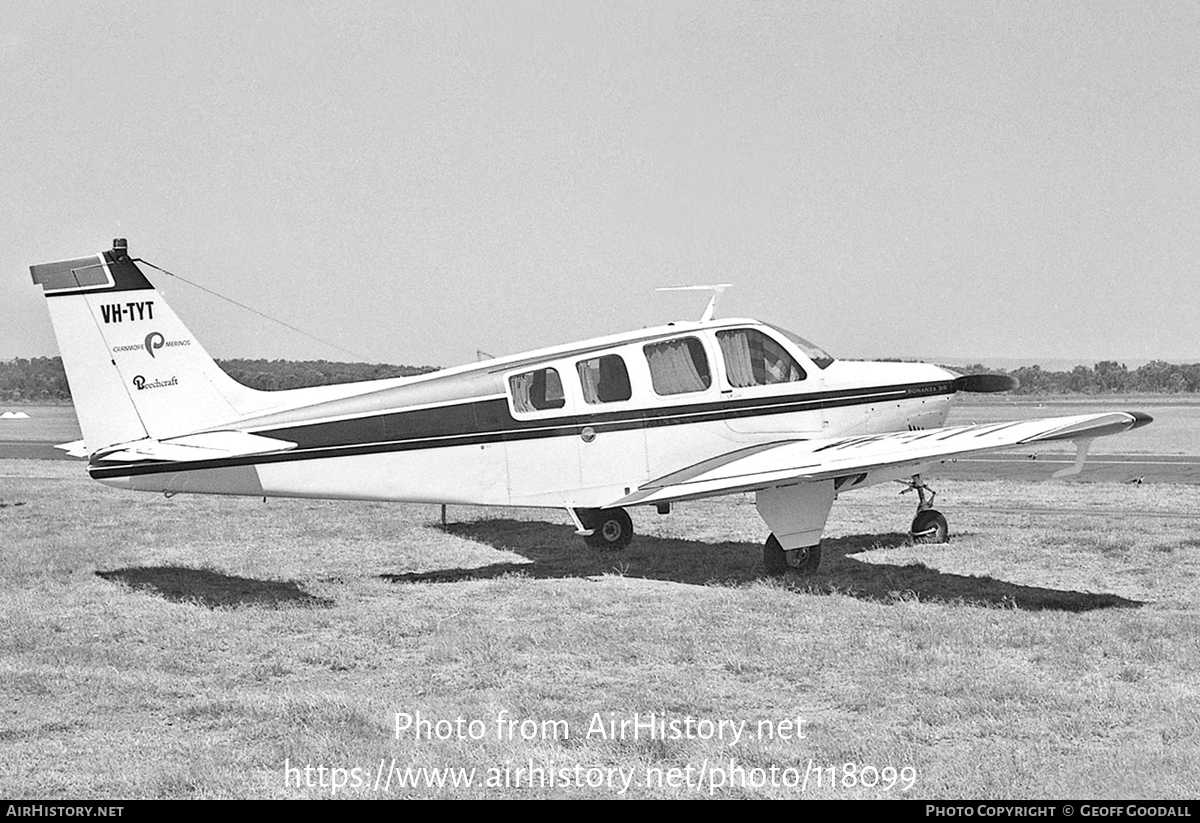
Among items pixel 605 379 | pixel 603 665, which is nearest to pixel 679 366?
pixel 605 379

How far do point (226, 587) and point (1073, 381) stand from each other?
105179 millimetres

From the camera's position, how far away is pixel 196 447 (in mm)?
10594

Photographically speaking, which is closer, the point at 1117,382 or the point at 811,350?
the point at 811,350

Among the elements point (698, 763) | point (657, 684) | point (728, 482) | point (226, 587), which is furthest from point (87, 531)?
point (698, 763)

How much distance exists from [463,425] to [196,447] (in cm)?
255

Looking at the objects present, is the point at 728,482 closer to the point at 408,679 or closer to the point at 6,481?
the point at 408,679

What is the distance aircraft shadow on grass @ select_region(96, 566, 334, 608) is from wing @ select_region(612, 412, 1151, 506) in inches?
134

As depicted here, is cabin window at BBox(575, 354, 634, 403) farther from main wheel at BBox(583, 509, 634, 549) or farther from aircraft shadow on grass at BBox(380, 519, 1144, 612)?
main wheel at BBox(583, 509, 634, 549)

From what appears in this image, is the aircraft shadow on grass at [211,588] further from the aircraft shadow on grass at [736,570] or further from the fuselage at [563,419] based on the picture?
the aircraft shadow on grass at [736,570]

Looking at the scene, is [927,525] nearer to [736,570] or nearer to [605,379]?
[736,570]

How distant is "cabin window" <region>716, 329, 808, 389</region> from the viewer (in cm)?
1240

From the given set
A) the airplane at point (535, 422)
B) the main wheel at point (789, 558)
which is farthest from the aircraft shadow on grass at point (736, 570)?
the airplane at point (535, 422)

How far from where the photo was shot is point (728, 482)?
11.2 metres
